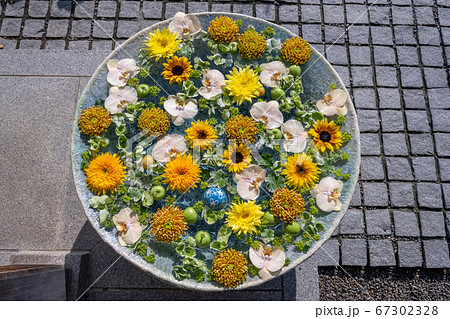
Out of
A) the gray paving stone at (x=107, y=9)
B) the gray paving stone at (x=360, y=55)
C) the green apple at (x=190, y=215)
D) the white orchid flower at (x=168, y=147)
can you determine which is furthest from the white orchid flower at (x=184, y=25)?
the gray paving stone at (x=360, y=55)

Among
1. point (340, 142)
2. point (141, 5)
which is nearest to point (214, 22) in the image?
point (340, 142)

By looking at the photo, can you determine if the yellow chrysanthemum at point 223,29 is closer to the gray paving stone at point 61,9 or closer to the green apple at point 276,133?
the green apple at point 276,133

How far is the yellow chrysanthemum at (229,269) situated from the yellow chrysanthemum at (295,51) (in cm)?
163

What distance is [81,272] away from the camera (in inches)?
129

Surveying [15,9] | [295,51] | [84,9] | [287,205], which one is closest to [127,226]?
[287,205]

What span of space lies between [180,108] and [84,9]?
2.57 meters

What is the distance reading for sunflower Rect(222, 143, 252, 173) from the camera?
2.59 metres

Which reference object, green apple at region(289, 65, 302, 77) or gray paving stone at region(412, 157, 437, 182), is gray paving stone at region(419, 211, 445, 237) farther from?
green apple at region(289, 65, 302, 77)

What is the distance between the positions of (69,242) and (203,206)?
1767 millimetres

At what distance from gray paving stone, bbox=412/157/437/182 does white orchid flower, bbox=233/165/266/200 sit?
222 centimetres

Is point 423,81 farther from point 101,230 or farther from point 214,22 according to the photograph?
point 101,230

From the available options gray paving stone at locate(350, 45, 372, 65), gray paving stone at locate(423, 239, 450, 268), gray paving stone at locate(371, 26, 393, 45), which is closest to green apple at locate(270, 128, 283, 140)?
gray paving stone at locate(350, 45, 372, 65)

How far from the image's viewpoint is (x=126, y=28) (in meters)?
4.14

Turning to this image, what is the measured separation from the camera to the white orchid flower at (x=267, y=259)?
2.48 metres
